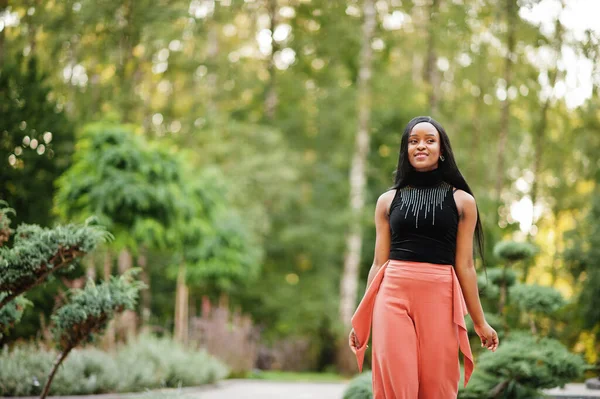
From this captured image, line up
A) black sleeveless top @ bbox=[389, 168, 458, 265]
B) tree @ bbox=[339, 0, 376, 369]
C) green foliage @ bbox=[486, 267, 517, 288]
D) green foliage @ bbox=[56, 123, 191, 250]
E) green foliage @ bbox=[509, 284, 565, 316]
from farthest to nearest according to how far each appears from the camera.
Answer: tree @ bbox=[339, 0, 376, 369]
green foliage @ bbox=[56, 123, 191, 250]
green foliage @ bbox=[486, 267, 517, 288]
green foliage @ bbox=[509, 284, 565, 316]
black sleeveless top @ bbox=[389, 168, 458, 265]

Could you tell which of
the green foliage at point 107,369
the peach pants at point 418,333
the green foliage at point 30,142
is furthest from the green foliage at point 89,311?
the green foliage at point 30,142

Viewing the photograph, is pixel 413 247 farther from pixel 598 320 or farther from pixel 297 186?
pixel 297 186

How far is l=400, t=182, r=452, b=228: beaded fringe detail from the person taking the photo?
12.1 ft

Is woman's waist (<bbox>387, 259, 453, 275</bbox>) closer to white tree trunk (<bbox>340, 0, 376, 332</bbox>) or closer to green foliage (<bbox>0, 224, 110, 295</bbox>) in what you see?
green foliage (<bbox>0, 224, 110, 295</bbox>)

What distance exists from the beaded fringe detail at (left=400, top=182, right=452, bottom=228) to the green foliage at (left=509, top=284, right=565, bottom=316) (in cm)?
380

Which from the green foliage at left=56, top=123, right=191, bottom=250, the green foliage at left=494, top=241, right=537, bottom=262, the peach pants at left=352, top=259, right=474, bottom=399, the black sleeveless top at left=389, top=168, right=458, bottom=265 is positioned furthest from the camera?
the green foliage at left=56, top=123, right=191, bottom=250

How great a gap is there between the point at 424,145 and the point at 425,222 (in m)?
0.38

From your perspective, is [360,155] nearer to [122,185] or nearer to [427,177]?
[122,185]

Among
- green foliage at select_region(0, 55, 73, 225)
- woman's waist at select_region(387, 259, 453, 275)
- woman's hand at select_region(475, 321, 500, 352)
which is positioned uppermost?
green foliage at select_region(0, 55, 73, 225)

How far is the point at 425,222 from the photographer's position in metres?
3.66

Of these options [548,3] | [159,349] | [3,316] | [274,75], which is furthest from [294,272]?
[3,316]

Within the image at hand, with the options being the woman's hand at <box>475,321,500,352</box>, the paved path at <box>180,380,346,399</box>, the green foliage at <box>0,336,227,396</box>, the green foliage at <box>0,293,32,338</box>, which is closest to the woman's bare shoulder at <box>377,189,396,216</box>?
the woman's hand at <box>475,321,500,352</box>

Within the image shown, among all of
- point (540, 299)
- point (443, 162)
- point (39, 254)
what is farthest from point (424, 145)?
point (540, 299)

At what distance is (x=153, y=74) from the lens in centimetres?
2078
